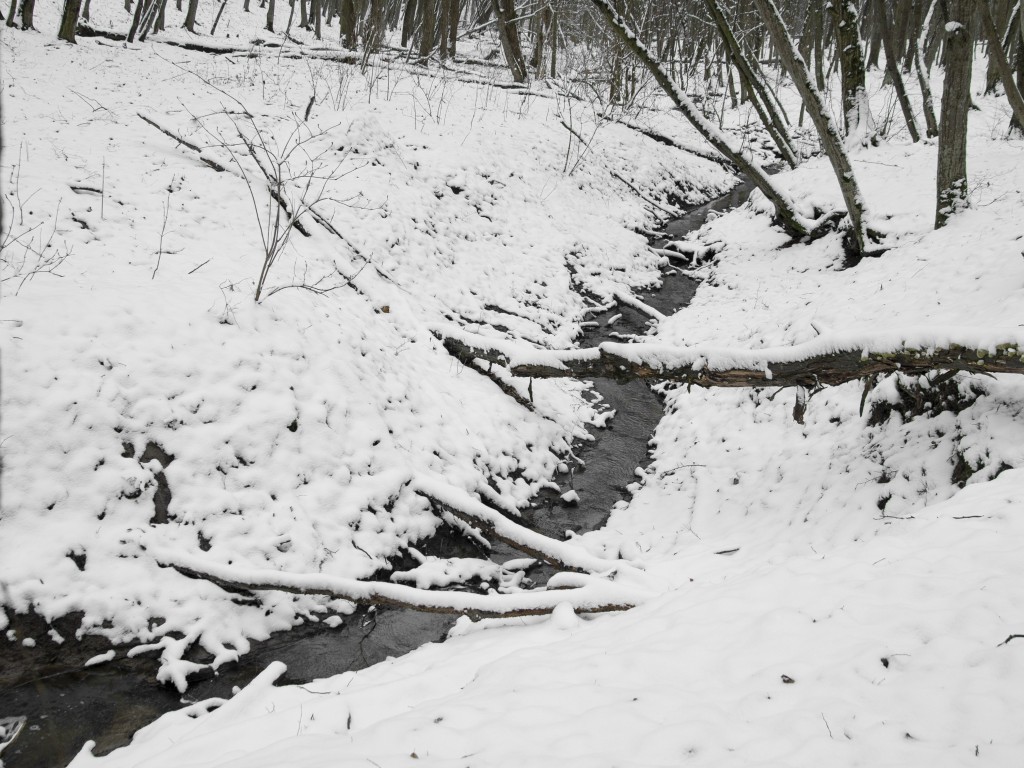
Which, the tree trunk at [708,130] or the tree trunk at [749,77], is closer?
the tree trunk at [708,130]

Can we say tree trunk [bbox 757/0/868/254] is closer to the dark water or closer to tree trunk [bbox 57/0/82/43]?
the dark water

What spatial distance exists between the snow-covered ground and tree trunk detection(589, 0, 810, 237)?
1.03 metres

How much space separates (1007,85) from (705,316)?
4653mm

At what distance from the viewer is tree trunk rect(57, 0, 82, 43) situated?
14047mm

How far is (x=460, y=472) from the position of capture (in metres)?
5.12

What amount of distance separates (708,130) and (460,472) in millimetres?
7104

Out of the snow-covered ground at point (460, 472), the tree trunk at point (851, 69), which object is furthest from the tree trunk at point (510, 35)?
the snow-covered ground at point (460, 472)

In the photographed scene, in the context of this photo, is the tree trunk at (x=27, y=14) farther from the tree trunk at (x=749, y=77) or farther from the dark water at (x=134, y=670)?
the dark water at (x=134, y=670)

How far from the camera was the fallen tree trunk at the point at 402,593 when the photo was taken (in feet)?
11.8

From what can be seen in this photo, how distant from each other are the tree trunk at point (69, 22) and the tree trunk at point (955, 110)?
688 inches

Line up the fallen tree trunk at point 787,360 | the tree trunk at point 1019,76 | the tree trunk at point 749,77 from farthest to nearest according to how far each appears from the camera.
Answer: the tree trunk at point 749,77
the tree trunk at point 1019,76
the fallen tree trunk at point 787,360

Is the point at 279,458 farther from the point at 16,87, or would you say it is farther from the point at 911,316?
the point at 16,87

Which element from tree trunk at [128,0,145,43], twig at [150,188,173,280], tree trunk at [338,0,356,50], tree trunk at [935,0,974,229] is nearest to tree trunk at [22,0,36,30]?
tree trunk at [128,0,145,43]

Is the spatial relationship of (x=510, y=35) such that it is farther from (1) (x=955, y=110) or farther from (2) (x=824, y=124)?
(1) (x=955, y=110)
